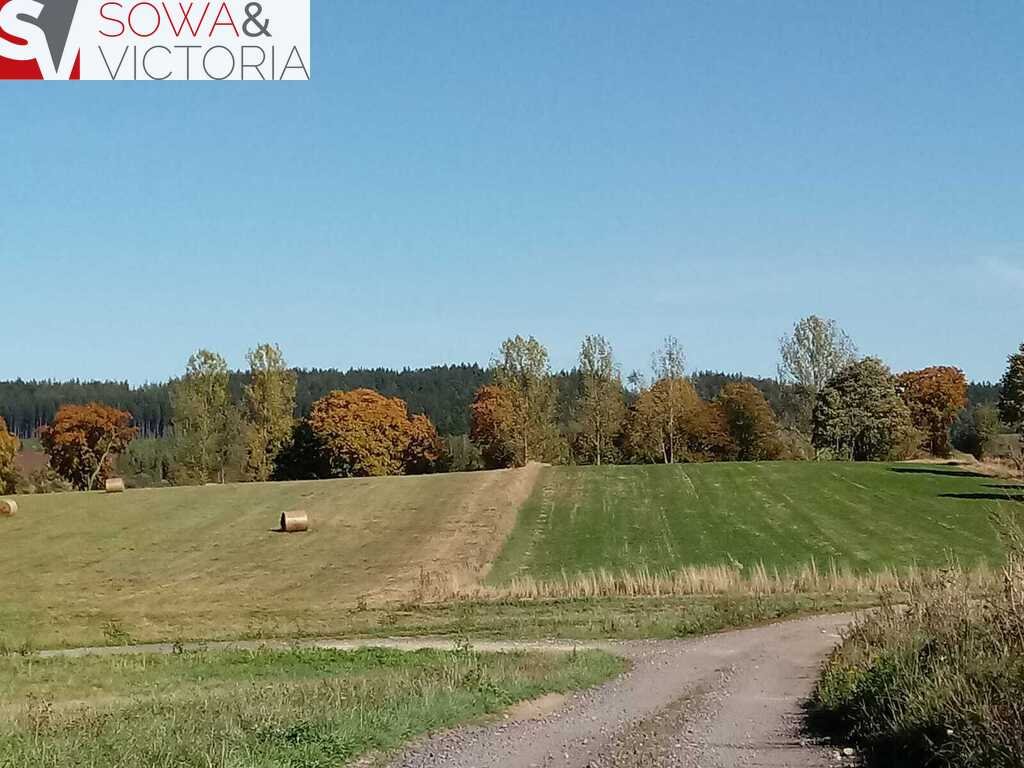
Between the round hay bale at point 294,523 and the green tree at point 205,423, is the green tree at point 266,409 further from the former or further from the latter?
the round hay bale at point 294,523

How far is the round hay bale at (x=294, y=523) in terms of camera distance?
56.7 meters

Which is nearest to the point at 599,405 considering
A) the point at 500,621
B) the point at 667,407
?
the point at 667,407

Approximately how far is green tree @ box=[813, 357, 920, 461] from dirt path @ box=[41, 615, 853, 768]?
80115mm

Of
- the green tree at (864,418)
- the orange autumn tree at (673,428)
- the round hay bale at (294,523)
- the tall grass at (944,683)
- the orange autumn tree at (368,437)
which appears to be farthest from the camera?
the orange autumn tree at (673,428)

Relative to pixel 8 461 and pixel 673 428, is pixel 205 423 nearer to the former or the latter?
pixel 8 461

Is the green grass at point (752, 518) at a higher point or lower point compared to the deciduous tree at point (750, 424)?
lower

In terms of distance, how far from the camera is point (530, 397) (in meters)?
106

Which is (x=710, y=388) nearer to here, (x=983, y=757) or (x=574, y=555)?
(x=574, y=555)

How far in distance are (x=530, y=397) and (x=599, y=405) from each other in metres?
6.47

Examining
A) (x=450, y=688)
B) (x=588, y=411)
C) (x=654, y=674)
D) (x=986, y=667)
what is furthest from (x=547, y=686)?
(x=588, y=411)

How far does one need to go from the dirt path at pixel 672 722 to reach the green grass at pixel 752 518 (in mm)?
17288

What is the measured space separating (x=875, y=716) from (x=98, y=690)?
13.5m

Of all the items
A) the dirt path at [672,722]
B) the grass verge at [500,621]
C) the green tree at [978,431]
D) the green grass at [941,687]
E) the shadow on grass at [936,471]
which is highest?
the green tree at [978,431]

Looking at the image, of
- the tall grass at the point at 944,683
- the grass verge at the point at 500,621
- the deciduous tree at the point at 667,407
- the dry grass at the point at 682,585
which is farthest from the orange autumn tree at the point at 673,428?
the tall grass at the point at 944,683
